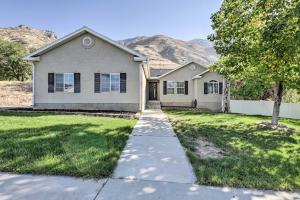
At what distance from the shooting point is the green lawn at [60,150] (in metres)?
4.95

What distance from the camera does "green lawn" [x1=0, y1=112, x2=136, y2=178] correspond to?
495cm

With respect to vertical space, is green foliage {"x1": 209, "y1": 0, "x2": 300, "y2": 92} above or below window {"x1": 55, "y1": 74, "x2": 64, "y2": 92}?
above

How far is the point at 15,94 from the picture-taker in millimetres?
26281

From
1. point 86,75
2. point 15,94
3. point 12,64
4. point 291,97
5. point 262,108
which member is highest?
point 12,64

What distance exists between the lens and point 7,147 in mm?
6391

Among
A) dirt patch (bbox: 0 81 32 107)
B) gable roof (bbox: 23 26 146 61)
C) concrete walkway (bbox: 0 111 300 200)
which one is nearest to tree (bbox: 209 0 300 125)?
gable roof (bbox: 23 26 146 61)

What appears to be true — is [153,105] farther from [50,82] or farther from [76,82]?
[50,82]

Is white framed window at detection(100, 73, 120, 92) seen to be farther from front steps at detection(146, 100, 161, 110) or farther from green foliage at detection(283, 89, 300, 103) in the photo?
green foliage at detection(283, 89, 300, 103)

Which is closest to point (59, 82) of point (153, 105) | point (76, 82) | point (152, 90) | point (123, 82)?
point (76, 82)

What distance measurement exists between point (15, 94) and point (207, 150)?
2485cm

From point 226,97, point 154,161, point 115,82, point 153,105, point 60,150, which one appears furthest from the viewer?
point 153,105

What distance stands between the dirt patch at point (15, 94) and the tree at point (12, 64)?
43.6 ft

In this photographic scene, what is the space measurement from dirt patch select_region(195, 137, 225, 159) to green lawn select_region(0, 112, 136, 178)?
2243 mm

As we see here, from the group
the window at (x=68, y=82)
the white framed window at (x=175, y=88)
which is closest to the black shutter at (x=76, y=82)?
the window at (x=68, y=82)
